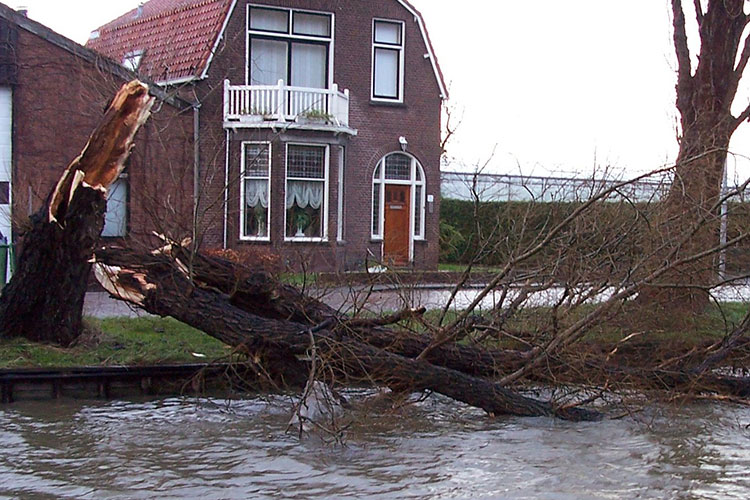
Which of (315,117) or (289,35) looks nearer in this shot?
(315,117)

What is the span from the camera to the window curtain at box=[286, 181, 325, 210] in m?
24.2

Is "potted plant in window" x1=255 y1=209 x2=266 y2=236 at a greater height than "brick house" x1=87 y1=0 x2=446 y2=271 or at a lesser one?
lesser

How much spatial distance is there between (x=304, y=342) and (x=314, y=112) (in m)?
13.7

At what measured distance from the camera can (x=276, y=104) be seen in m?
23.6

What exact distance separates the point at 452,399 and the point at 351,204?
1387 centimetres

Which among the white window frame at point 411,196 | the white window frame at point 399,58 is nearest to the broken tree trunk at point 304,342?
the white window frame at point 411,196

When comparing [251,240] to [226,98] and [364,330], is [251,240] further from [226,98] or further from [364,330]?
[364,330]

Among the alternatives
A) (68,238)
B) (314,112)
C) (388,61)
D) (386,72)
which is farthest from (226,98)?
(68,238)

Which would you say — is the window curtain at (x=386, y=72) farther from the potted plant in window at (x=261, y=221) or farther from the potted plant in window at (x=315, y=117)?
the potted plant in window at (x=261, y=221)

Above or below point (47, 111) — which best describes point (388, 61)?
above

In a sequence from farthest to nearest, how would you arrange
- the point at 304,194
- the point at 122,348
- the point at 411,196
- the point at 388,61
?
the point at 411,196, the point at 388,61, the point at 304,194, the point at 122,348

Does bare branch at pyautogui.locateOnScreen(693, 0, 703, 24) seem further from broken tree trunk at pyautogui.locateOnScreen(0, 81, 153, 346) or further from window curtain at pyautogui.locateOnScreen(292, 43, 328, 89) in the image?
window curtain at pyautogui.locateOnScreen(292, 43, 328, 89)

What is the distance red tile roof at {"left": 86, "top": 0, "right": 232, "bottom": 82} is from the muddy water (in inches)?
507

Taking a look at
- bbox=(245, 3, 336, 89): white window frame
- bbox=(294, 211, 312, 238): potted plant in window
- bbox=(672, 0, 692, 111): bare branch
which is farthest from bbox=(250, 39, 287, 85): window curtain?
bbox=(672, 0, 692, 111): bare branch
